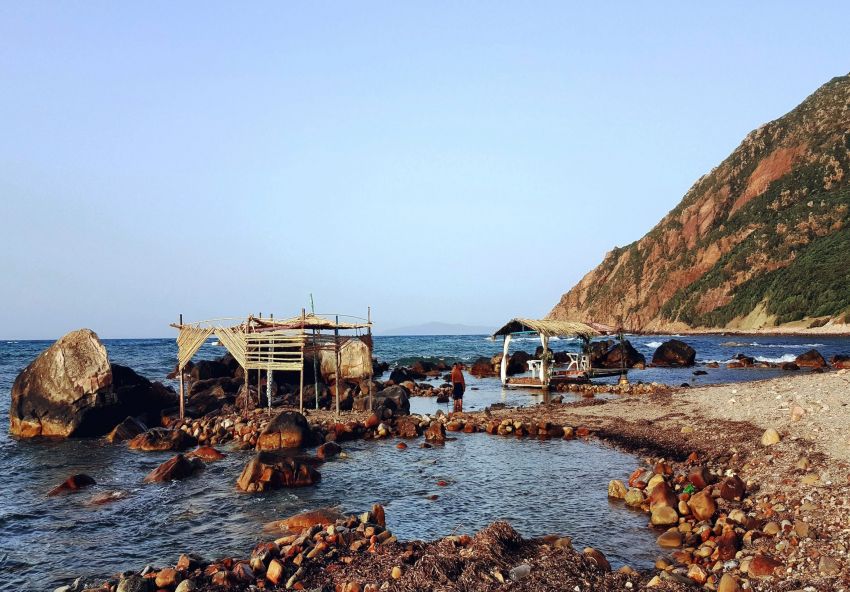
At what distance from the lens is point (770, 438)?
44.7 ft

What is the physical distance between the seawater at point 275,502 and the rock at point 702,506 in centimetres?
98

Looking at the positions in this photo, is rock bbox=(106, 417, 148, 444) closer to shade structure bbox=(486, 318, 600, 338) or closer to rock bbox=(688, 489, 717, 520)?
shade structure bbox=(486, 318, 600, 338)

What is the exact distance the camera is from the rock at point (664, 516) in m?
11.0

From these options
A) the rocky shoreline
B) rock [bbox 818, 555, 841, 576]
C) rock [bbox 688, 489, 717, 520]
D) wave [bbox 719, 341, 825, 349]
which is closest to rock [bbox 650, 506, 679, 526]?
the rocky shoreline

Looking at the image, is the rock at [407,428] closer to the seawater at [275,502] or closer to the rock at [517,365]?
the seawater at [275,502]

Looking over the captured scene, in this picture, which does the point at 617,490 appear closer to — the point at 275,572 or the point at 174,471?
the point at 275,572

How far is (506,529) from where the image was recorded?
9.64m

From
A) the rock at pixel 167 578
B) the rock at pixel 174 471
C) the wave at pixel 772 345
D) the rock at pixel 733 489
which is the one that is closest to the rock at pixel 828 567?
the rock at pixel 733 489

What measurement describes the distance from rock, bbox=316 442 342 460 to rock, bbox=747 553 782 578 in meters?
12.2

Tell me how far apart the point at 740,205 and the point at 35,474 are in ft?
329

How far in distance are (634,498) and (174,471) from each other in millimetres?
11316

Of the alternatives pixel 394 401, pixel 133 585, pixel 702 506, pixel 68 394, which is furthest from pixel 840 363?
pixel 68 394

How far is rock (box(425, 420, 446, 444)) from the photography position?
785 inches

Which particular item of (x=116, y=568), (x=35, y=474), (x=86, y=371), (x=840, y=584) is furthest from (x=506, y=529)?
(x=86, y=371)
